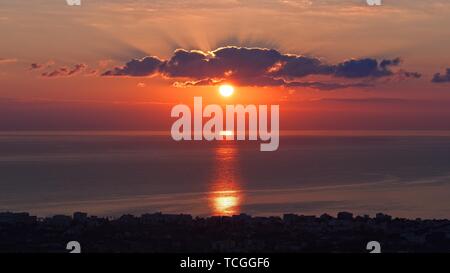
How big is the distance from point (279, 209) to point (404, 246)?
2144cm

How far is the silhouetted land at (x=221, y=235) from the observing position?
11.4m

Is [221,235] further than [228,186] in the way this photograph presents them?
No

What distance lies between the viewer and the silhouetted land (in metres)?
11.4

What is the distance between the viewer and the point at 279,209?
3303cm

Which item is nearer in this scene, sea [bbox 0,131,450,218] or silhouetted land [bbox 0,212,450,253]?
silhouetted land [bbox 0,212,450,253]

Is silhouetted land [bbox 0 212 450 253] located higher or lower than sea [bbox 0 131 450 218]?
lower

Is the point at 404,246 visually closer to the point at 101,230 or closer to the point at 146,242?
the point at 146,242

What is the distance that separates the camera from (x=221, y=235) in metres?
13.2

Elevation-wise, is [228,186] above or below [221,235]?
above

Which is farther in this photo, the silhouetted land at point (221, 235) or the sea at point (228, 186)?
the sea at point (228, 186)

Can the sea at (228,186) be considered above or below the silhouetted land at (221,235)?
above
